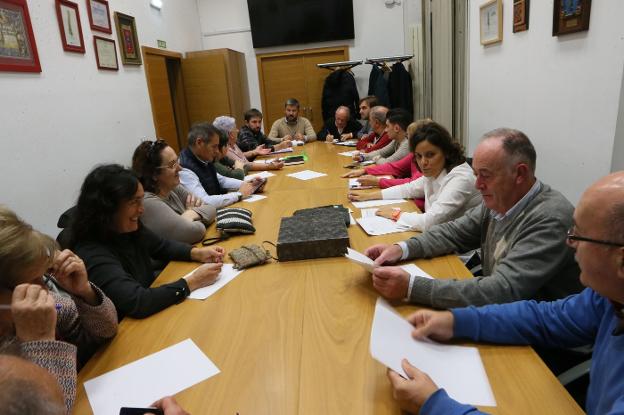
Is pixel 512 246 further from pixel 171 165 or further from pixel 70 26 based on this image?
pixel 70 26

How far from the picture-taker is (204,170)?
3.21m

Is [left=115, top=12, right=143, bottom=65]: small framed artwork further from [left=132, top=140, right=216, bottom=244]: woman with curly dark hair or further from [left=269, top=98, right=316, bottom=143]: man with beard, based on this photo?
[left=132, top=140, right=216, bottom=244]: woman with curly dark hair

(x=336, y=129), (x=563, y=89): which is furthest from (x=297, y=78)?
(x=563, y=89)

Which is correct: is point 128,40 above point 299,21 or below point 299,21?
below

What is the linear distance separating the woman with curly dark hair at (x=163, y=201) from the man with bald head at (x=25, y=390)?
1.54 meters

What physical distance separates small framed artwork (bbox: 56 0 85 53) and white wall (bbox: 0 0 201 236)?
53 millimetres

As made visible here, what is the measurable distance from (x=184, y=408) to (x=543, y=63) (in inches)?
112

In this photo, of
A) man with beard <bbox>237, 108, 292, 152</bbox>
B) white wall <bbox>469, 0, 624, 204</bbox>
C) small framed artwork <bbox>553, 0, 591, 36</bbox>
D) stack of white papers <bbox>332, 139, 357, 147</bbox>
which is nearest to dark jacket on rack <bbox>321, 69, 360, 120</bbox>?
stack of white papers <bbox>332, 139, 357, 147</bbox>

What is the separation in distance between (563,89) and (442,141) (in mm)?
854

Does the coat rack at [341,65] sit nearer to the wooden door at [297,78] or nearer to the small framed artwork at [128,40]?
the wooden door at [297,78]

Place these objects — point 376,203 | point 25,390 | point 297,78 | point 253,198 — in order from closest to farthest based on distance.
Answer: point 25,390
point 376,203
point 253,198
point 297,78

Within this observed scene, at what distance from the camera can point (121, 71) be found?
4.26m

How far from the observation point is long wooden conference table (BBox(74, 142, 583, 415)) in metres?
0.99

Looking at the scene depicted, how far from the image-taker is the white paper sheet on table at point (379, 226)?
2139 millimetres
